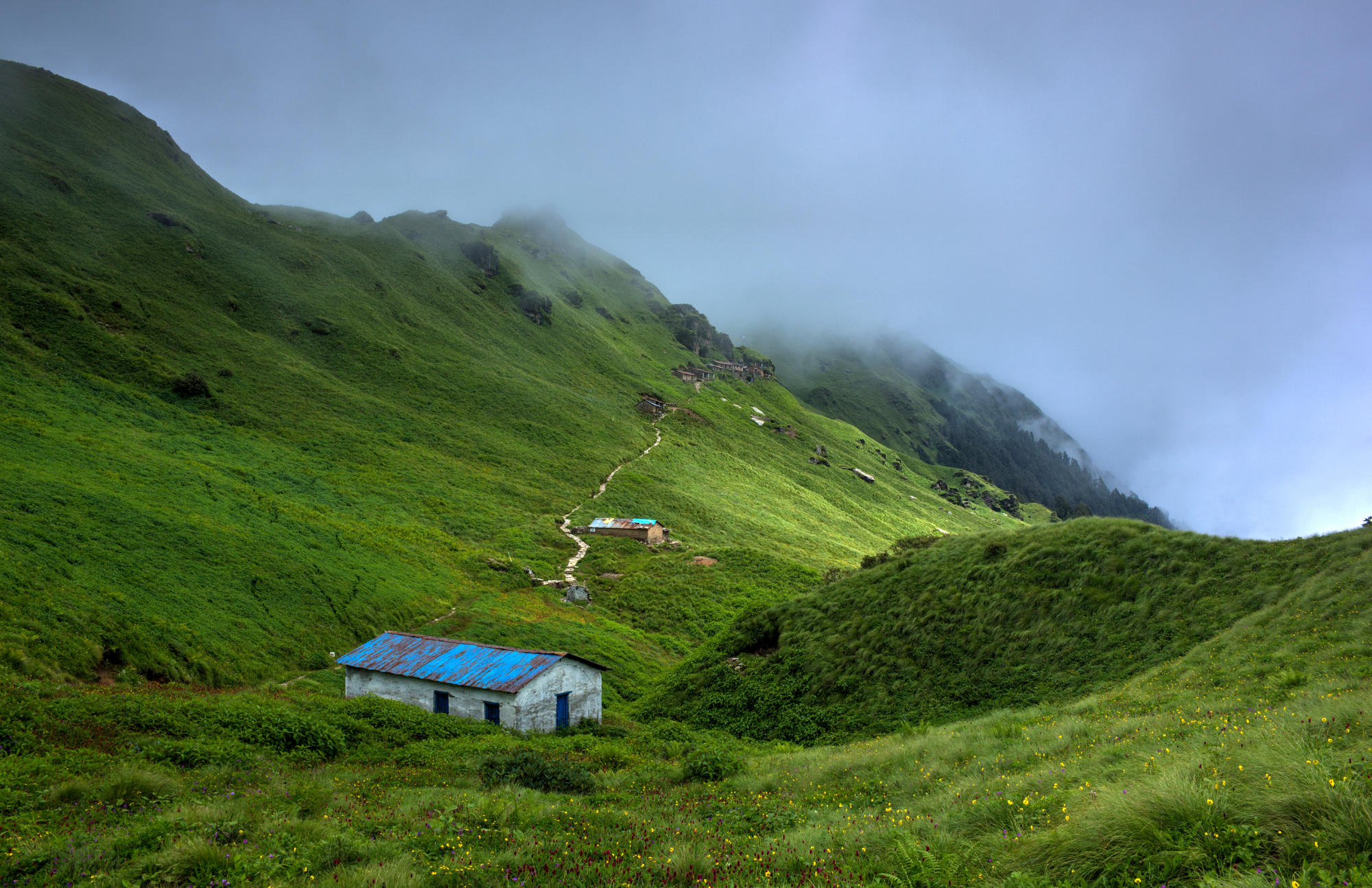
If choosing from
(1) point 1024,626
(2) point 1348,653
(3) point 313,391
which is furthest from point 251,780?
(3) point 313,391

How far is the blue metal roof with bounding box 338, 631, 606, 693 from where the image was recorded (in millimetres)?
26359

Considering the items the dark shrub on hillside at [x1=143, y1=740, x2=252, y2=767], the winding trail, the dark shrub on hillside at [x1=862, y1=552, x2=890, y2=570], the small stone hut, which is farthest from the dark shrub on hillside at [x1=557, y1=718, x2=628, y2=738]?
the winding trail

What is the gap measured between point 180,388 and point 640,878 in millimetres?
79156

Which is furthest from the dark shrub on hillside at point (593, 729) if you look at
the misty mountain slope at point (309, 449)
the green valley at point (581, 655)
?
the misty mountain slope at point (309, 449)

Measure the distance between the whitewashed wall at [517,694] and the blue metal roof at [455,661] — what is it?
0.80 feet

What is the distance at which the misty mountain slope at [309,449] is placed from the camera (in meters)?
29.6

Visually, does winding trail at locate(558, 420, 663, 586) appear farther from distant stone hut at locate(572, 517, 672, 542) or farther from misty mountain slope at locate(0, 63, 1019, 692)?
distant stone hut at locate(572, 517, 672, 542)

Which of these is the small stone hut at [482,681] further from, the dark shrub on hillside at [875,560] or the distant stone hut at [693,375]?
the distant stone hut at [693,375]

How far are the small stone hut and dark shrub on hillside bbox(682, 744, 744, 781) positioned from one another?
11216 millimetres

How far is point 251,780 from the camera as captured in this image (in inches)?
547

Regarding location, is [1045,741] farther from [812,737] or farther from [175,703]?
[175,703]

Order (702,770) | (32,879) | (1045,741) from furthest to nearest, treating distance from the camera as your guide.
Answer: (702,770) → (1045,741) → (32,879)

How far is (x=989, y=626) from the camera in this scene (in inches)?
890

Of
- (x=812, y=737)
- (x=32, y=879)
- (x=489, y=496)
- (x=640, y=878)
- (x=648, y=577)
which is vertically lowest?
(x=812, y=737)
